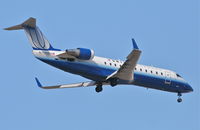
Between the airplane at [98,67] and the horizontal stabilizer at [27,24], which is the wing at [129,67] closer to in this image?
the airplane at [98,67]

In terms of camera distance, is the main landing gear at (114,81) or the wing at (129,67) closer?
the wing at (129,67)

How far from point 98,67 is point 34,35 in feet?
18.1

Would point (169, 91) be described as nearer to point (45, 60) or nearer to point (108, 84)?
point (108, 84)

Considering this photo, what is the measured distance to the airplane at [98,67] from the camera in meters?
38.9

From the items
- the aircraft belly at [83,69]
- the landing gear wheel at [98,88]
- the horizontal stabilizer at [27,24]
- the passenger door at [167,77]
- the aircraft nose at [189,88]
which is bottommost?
the aircraft nose at [189,88]

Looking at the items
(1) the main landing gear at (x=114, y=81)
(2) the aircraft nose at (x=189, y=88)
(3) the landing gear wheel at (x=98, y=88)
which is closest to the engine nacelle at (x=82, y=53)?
(1) the main landing gear at (x=114, y=81)

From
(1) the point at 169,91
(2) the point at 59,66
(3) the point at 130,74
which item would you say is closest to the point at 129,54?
(3) the point at 130,74

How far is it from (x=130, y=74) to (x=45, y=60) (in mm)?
6653

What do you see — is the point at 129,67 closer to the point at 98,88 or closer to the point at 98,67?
the point at 98,67

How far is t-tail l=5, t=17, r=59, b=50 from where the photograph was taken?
3888 cm

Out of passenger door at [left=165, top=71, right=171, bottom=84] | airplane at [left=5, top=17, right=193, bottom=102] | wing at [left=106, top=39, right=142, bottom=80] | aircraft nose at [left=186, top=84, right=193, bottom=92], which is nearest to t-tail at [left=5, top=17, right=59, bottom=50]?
airplane at [left=5, top=17, right=193, bottom=102]

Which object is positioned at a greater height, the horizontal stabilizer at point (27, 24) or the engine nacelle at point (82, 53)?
the horizontal stabilizer at point (27, 24)

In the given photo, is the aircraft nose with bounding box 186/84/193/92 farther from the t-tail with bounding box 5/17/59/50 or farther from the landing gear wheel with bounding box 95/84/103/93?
the t-tail with bounding box 5/17/59/50

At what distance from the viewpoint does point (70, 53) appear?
127 ft
